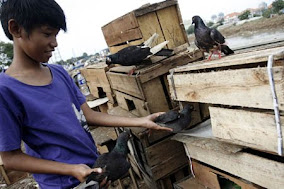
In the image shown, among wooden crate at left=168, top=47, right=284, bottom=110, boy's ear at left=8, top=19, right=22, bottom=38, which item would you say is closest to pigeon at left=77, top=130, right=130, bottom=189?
wooden crate at left=168, top=47, right=284, bottom=110

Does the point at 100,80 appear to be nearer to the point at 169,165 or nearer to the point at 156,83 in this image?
the point at 156,83

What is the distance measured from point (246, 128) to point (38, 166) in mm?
1377

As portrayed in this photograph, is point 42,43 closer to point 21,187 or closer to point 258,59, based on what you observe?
point 258,59

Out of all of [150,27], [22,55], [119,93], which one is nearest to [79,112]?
[22,55]

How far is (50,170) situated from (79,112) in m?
0.55

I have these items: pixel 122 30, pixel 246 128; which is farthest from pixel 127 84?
pixel 246 128

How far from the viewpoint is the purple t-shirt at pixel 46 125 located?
1.45m

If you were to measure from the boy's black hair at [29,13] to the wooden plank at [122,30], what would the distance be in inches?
60.5

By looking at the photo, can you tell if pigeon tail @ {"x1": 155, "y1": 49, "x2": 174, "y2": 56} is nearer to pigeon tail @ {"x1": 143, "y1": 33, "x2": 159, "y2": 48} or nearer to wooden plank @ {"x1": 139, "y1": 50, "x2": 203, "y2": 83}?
wooden plank @ {"x1": 139, "y1": 50, "x2": 203, "y2": 83}

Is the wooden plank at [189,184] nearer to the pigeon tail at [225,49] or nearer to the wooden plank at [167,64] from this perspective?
the wooden plank at [167,64]

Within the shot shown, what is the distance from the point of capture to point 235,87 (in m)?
1.56

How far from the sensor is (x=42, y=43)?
62.7 inches

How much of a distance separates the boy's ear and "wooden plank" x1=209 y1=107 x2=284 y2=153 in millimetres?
1452

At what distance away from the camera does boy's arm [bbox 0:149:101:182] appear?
150cm
